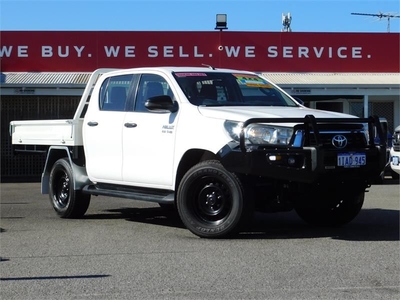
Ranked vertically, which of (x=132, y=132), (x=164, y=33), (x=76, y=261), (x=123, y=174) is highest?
(x=164, y=33)

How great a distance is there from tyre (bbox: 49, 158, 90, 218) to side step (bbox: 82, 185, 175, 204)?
10.8 inches

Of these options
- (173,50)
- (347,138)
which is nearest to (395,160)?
(347,138)

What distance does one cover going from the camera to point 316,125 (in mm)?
7016

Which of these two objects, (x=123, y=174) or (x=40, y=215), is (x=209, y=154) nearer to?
(x=123, y=174)

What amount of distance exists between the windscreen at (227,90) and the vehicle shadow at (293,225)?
1568mm

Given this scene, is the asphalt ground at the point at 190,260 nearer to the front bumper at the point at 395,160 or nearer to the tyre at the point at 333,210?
the tyre at the point at 333,210

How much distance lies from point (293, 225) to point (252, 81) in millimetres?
1978

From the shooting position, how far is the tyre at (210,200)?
7.34 meters

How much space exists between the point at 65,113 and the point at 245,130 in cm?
1226

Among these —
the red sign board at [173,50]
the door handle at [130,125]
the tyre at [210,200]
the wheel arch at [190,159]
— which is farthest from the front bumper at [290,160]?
the red sign board at [173,50]

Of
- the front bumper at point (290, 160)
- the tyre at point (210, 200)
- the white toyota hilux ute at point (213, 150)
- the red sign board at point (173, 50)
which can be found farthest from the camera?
the red sign board at point (173, 50)

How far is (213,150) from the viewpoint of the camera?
7422 millimetres

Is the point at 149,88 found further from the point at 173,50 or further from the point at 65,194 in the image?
the point at 173,50

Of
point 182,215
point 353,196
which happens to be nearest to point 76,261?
point 182,215
